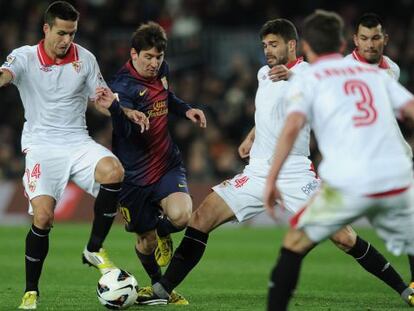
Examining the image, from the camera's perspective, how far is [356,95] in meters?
5.57

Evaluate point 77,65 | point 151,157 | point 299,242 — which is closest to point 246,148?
point 151,157

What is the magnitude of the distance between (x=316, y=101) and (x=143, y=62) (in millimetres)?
2828

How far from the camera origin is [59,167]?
309 inches

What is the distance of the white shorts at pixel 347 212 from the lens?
554cm

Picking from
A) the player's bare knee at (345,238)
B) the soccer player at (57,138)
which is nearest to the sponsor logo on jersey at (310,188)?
the player's bare knee at (345,238)

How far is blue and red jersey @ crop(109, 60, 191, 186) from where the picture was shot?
26.9ft

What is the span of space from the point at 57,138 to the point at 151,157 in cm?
90

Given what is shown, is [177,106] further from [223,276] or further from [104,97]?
[223,276]

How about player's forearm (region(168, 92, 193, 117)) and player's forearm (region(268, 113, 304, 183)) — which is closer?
player's forearm (region(268, 113, 304, 183))

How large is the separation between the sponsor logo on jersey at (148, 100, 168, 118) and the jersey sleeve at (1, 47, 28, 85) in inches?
46.0

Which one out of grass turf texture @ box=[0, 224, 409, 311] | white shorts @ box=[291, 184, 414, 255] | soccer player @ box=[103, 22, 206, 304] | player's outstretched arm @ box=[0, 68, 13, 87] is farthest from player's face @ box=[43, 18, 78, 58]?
white shorts @ box=[291, 184, 414, 255]

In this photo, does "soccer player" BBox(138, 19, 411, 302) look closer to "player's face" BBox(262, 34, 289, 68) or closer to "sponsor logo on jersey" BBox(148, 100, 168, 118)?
"player's face" BBox(262, 34, 289, 68)

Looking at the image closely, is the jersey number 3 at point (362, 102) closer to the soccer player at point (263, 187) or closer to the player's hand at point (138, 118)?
the soccer player at point (263, 187)

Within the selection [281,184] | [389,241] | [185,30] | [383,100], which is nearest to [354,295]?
[281,184]
